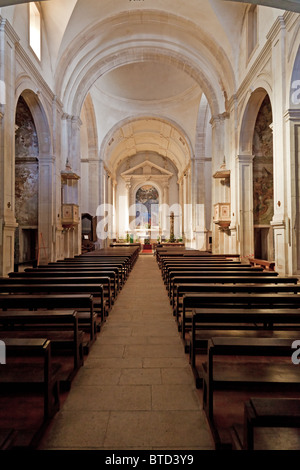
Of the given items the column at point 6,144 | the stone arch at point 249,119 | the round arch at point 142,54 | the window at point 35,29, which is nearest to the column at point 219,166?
the round arch at point 142,54

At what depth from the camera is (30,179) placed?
38.8ft

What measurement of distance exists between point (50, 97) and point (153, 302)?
9.35 meters

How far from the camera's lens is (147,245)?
2519cm

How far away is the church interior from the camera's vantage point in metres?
2.09

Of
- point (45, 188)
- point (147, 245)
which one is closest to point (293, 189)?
point (45, 188)

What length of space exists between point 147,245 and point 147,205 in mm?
7944

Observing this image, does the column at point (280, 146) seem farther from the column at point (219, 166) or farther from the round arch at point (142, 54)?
the column at point (219, 166)

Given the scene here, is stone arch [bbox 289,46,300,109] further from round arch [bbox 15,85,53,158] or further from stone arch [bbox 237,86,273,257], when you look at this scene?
round arch [bbox 15,85,53,158]

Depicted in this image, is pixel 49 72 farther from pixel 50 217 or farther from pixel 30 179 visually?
pixel 50 217

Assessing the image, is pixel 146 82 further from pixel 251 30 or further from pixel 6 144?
pixel 6 144

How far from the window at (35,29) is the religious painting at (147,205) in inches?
848


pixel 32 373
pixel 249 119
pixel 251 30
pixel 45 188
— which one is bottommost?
pixel 32 373

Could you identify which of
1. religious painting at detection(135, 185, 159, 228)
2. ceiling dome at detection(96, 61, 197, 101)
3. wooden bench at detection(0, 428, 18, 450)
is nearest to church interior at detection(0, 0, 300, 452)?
wooden bench at detection(0, 428, 18, 450)

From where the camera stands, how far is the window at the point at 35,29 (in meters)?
10.3
